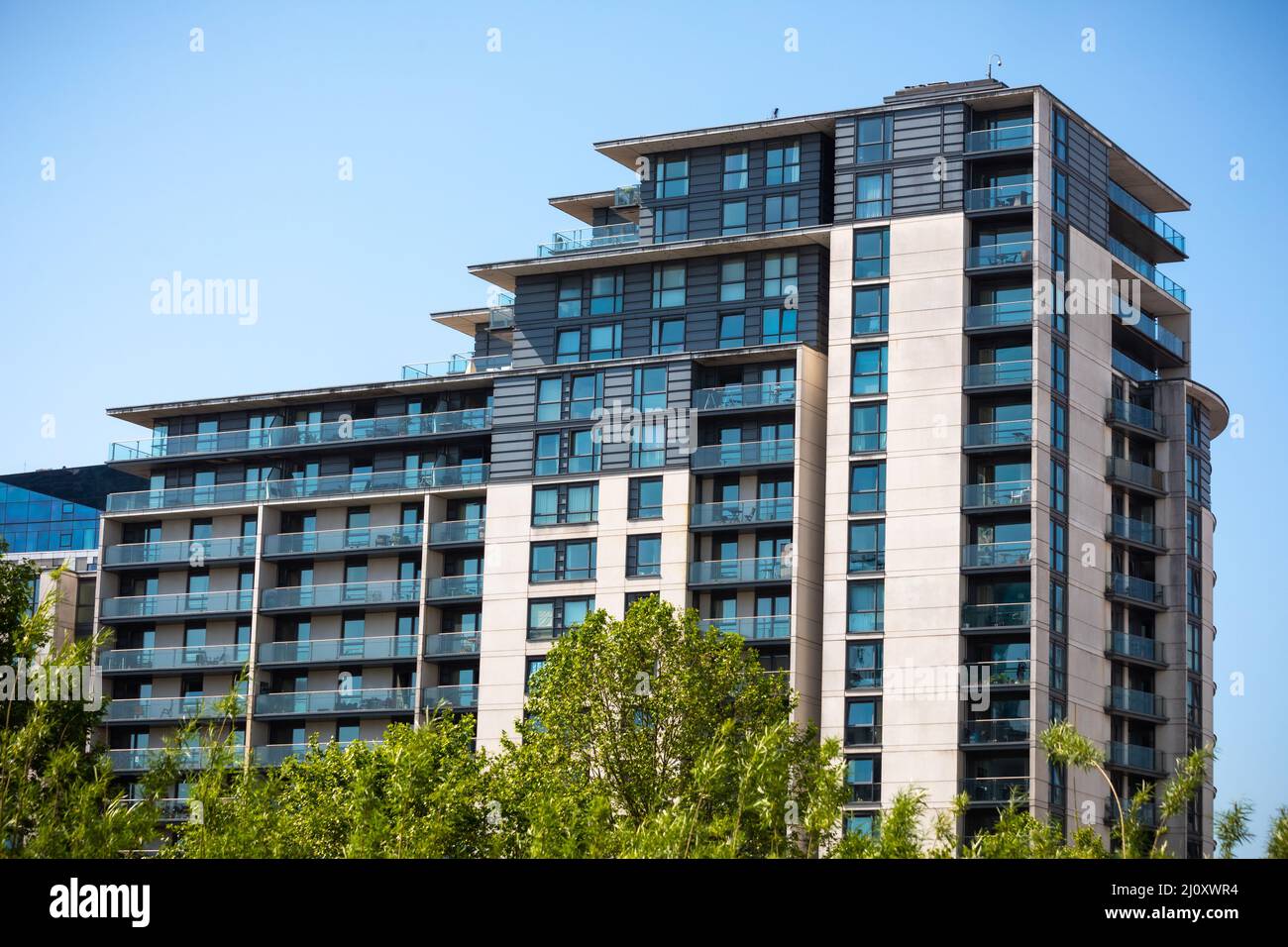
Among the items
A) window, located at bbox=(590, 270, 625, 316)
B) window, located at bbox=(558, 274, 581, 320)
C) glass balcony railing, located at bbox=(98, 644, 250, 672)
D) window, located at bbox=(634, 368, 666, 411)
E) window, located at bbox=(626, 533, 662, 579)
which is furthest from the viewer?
glass balcony railing, located at bbox=(98, 644, 250, 672)

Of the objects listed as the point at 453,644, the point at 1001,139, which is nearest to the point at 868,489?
the point at 1001,139

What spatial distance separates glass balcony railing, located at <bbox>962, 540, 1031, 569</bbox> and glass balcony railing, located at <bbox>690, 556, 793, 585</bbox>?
854 cm

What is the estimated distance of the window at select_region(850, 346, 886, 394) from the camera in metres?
93.1

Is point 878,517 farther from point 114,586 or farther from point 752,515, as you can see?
point 114,586

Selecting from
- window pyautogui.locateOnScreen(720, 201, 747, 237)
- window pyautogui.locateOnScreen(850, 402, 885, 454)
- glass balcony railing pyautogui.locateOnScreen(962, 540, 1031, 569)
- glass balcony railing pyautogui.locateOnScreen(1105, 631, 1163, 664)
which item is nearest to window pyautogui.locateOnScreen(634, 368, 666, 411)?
window pyautogui.locateOnScreen(720, 201, 747, 237)

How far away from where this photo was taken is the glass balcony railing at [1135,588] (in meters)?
95.3

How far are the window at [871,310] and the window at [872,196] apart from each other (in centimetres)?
368

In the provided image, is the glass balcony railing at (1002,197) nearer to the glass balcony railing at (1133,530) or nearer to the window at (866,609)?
the glass balcony railing at (1133,530)

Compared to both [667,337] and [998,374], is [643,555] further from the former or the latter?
[998,374]

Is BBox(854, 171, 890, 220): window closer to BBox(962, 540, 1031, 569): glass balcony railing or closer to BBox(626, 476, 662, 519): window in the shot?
BBox(626, 476, 662, 519): window

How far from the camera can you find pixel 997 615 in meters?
87.9

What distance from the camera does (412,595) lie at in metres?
102

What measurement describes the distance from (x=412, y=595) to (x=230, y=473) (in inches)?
619
